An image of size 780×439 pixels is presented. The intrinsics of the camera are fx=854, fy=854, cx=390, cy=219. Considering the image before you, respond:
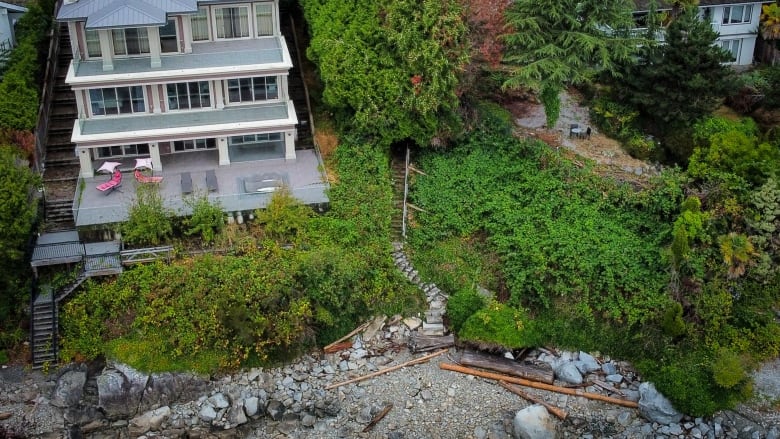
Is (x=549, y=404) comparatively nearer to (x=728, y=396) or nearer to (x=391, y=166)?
(x=728, y=396)

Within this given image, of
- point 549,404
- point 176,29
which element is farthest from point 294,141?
point 549,404

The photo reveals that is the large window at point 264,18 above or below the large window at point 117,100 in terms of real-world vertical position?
above

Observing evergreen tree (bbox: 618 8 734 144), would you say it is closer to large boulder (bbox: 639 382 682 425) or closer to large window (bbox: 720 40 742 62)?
large window (bbox: 720 40 742 62)

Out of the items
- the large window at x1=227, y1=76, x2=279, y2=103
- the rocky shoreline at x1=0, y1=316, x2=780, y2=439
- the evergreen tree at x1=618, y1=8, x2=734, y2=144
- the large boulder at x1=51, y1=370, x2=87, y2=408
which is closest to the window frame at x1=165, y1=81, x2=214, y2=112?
the large window at x1=227, y1=76, x2=279, y2=103

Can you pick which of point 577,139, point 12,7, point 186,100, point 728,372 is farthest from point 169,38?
point 728,372

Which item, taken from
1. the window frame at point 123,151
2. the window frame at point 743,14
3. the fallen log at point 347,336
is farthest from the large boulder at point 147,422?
the window frame at point 743,14

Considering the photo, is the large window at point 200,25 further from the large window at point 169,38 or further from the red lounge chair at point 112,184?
the red lounge chair at point 112,184

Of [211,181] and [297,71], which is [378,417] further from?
[297,71]
